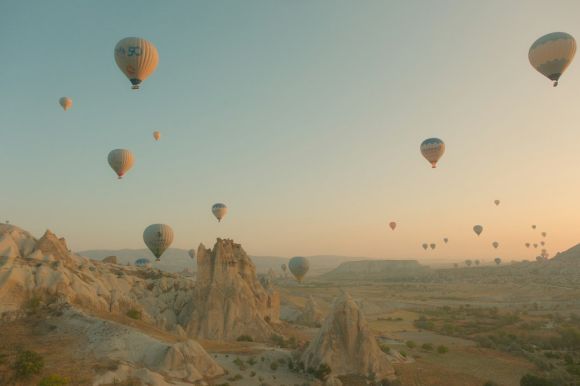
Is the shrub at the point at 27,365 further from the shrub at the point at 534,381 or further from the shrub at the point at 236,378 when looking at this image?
the shrub at the point at 534,381

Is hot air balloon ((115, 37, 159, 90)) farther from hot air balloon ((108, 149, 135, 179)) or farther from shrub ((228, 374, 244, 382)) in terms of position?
shrub ((228, 374, 244, 382))

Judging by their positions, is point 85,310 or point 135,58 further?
point 135,58

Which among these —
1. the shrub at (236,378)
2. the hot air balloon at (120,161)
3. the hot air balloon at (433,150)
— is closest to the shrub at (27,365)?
the shrub at (236,378)

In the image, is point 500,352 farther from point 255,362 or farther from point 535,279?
point 535,279

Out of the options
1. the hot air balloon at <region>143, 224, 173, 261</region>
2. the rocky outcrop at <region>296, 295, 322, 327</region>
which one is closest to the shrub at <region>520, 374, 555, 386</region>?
the rocky outcrop at <region>296, 295, 322, 327</region>

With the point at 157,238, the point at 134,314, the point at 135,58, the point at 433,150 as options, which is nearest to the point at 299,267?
the point at 433,150

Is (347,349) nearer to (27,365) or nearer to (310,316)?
(27,365)
